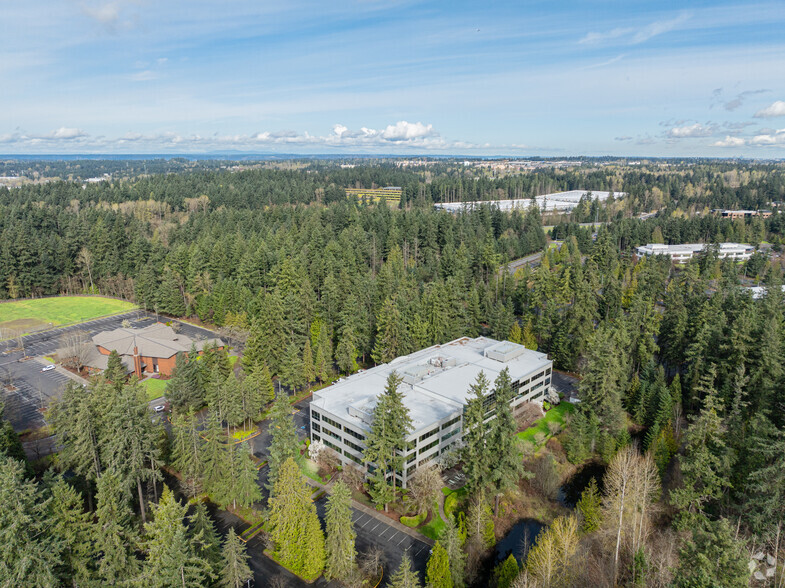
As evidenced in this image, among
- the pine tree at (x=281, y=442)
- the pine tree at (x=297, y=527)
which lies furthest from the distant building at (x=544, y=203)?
the pine tree at (x=297, y=527)

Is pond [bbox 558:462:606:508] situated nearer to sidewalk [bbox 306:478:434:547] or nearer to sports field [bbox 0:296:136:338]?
sidewalk [bbox 306:478:434:547]

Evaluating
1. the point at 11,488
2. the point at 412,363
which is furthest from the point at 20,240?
the point at 11,488

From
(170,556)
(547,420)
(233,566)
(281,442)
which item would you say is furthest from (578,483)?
(170,556)

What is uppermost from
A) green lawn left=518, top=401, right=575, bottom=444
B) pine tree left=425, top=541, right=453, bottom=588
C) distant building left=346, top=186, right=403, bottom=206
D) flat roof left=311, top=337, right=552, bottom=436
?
distant building left=346, top=186, right=403, bottom=206

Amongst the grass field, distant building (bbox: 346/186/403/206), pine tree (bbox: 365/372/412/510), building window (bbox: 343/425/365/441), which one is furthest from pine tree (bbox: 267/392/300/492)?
distant building (bbox: 346/186/403/206)

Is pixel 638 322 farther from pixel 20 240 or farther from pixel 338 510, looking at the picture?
pixel 20 240

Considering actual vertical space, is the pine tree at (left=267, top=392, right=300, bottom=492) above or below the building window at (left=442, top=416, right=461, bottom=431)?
above
